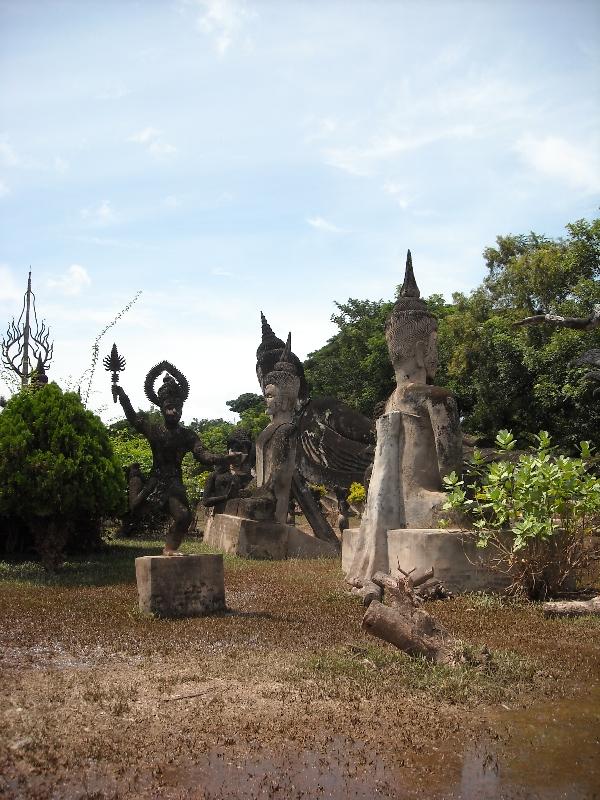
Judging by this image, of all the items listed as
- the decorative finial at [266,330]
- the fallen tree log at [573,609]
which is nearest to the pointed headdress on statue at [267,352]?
the decorative finial at [266,330]

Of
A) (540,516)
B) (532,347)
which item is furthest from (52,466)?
(532,347)

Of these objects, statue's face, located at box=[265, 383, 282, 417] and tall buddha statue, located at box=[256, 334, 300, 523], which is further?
statue's face, located at box=[265, 383, 282, 417]

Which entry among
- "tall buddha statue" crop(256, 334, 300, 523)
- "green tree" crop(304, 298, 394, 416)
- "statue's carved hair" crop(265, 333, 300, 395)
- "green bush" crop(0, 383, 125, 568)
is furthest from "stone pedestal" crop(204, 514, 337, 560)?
"green tree" crop(304, 298, 394, 416)

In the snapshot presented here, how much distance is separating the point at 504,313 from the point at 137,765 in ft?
76.7

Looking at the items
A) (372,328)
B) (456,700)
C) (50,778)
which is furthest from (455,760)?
(372,328)

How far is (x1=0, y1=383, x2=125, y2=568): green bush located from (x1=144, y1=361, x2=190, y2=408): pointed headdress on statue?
176 cm

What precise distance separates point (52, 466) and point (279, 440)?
5507 mm

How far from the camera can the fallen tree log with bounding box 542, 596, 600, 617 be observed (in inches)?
278

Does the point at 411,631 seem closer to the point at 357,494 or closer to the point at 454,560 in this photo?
the point at 454,560

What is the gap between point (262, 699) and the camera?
462 cm

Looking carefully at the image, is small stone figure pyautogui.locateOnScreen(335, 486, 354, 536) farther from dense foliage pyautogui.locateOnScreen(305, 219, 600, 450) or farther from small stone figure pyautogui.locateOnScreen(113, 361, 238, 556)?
small stone figure pyautogui.locateOnScreen(113, 361, 238, 556)

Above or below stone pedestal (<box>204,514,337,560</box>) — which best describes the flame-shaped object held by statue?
above

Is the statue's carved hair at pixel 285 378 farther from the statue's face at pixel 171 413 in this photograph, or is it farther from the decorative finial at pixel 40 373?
the statue's face at pixel 171 413

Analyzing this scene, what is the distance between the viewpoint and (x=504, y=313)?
25.4 metres
